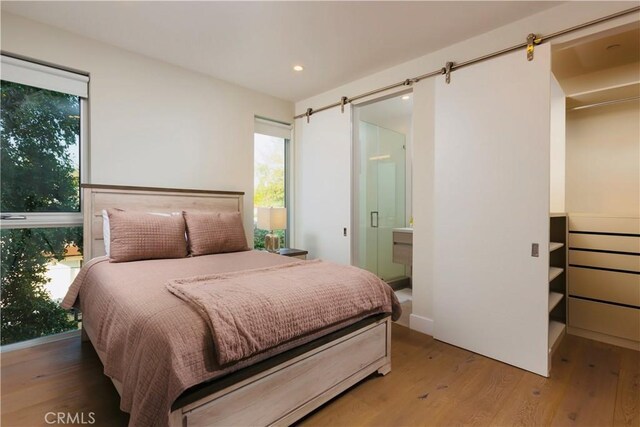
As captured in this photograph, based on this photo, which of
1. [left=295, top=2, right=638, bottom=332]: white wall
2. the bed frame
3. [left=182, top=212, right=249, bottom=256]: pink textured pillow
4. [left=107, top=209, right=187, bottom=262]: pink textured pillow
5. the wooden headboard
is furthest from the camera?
[left=182, top=212, right=249, bottom=256]: pink textured pillow

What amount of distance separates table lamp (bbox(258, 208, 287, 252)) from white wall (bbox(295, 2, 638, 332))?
53 cm

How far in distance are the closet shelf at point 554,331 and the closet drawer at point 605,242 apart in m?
0.69

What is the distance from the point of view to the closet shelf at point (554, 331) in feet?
7.58

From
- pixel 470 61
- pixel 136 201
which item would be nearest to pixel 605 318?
pixel 470 61

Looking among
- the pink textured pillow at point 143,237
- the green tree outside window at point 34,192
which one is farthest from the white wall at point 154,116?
the pink textured pillow at point 143,237

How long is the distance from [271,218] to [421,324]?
186 cm

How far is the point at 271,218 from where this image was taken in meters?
3.43

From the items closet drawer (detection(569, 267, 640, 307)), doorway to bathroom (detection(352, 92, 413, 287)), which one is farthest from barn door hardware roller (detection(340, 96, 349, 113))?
closet drawer (detection(569, 267, 640, 307))

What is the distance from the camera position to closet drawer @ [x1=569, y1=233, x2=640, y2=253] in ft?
7.89

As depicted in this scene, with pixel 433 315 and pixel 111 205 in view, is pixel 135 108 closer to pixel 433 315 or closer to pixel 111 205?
pixel 111 205

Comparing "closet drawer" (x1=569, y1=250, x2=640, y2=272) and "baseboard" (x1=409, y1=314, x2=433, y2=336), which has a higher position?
"closet drawer" (x1=569, y1=250, x2=640, y2=272)

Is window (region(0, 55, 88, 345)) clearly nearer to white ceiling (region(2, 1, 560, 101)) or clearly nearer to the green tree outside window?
the green tree outside window

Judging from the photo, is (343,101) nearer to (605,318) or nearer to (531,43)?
(531,43)

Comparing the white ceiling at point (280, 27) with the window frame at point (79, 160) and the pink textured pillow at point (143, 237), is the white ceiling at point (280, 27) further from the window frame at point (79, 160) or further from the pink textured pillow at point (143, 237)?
the pink textured pillow at point (143, 237)
